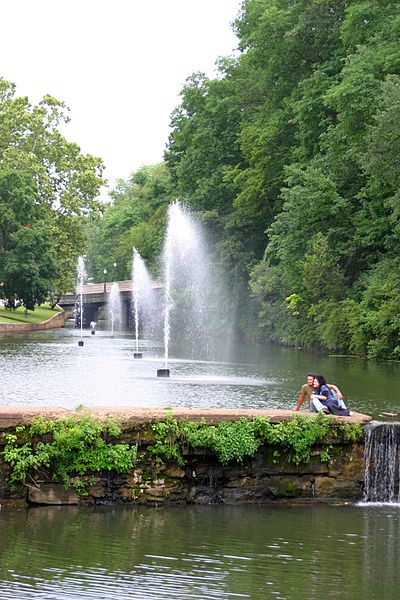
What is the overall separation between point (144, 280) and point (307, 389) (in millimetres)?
70237

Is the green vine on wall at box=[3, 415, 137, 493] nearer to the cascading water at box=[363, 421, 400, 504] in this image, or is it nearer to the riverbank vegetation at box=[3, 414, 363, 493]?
the riverbank vegetation at box=[3, 414, 363, 493]

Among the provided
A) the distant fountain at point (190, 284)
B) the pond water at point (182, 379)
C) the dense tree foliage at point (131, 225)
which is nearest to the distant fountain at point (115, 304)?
the dense tree foliage at point (131, 225)

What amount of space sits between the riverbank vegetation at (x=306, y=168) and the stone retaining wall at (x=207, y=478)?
22059 mm

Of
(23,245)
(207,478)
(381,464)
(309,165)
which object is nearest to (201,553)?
(207,478)

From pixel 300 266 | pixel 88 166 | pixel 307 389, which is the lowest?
pixel 307 389

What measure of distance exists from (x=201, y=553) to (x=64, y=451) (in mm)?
2894

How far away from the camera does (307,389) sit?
16797mm

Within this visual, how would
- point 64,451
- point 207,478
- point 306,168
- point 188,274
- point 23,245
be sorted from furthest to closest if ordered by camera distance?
point 23,245 → point 188,274 → point 306,168 → point 207,478 → point 64,451

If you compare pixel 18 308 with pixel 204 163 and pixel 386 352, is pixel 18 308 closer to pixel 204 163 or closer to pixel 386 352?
pixel 204 163

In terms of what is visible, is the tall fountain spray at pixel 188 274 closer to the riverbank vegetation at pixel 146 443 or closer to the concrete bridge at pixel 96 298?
the concrete bridge at pixel 96 298

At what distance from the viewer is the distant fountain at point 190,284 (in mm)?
65062

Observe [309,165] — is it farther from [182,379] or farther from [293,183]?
[182,379]

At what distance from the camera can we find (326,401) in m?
16.1

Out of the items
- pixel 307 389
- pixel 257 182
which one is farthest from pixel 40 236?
pixel 307 389
